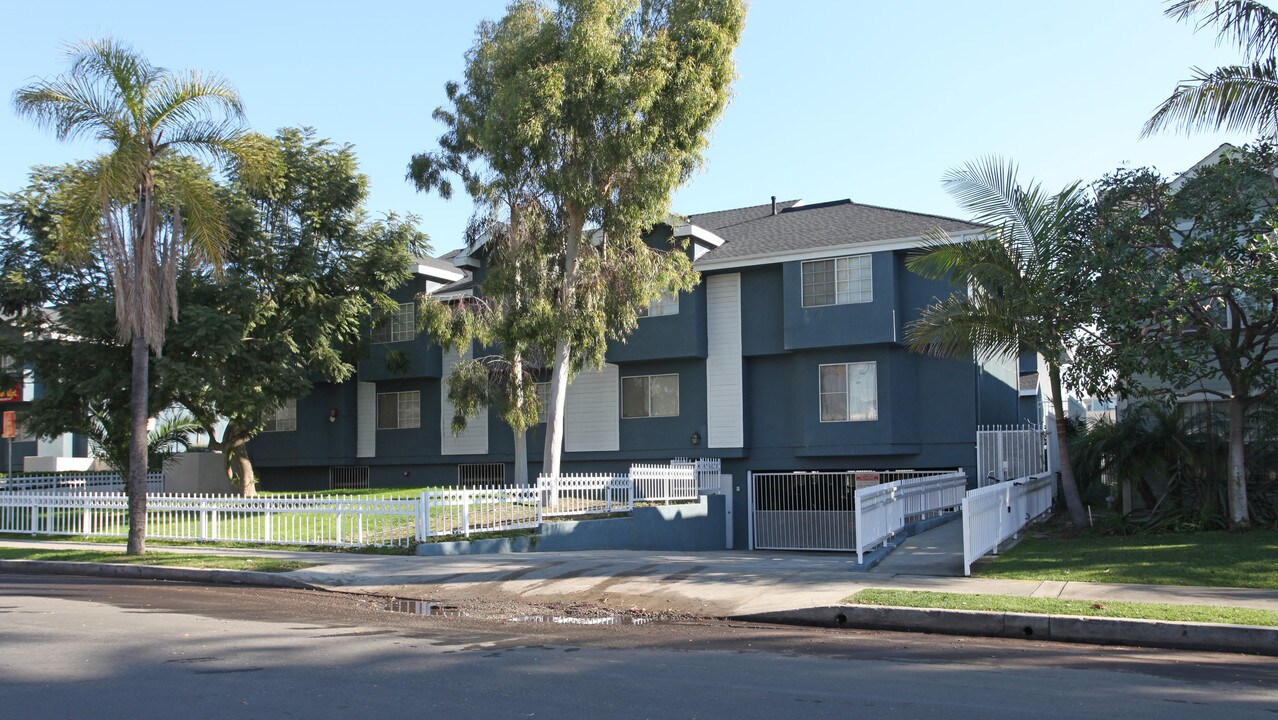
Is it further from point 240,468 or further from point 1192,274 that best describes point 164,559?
point 1192,274

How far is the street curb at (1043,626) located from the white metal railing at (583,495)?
32.2 ft

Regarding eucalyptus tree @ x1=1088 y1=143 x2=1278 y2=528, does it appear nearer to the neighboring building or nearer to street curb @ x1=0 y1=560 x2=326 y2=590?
the neighboring building

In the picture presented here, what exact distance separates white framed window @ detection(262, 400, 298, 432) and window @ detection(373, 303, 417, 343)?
438cm

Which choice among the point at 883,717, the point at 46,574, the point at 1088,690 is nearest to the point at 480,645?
the point at 883,717

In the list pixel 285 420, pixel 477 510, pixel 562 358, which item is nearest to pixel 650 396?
pixel 562 358

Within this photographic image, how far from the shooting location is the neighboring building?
993 inches

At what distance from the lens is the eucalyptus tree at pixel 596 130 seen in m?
21.8

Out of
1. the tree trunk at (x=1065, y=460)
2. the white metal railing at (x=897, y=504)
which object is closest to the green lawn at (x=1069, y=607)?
the white metal railing at (x=897, y=504)

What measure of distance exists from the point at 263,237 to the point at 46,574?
1287cm

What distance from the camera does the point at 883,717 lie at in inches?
255

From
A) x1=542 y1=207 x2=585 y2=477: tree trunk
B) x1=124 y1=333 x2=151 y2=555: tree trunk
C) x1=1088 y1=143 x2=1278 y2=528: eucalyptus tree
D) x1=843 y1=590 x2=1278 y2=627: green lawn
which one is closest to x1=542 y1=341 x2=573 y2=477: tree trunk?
x1=542 y1=207 x2=585 y2=477: tree trunk

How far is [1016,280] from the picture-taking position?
1631 cm

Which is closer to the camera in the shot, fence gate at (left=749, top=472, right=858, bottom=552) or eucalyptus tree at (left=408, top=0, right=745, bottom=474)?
eucalyptus tree at (left=408, top=0, right=745, bottom=474)

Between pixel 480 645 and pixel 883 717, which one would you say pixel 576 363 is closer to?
pixel 480 645
